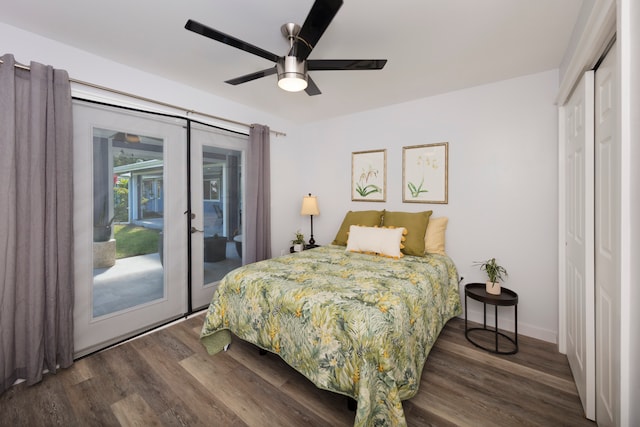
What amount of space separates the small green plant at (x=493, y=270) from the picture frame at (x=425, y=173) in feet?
2.46

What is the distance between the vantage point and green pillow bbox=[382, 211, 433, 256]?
2781 mm

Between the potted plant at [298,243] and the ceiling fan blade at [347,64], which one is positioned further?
the potted plant at [298,243]

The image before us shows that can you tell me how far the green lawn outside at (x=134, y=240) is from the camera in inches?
97.6

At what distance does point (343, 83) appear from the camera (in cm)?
277

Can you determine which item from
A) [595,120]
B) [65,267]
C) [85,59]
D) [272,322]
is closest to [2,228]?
[65,267]

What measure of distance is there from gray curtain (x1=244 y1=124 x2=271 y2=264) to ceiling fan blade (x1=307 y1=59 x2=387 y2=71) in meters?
1.83

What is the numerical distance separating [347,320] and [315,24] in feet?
5.28

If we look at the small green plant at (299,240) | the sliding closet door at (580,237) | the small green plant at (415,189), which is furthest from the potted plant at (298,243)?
the sliding closet door at (580,237)

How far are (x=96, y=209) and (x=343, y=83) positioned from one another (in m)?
2.58

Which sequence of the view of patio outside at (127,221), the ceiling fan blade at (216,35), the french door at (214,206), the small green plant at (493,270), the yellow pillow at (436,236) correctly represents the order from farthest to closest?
the french door at (214,206)
the yellow pillow at (436,236)
the small green plant at (493,270)
the view of patio outside at (127,221)
the ceiling fan blade at (216,35)

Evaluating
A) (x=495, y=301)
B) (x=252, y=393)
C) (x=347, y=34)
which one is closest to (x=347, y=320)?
(x=252, y=393)

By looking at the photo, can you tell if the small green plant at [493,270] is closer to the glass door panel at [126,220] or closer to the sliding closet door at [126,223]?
the sliding closet door at [126,223]

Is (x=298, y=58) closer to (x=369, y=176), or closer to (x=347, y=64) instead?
(x=347, y=64)

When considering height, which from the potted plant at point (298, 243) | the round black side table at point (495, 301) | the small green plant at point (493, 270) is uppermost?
the potted plant at point (298, 243)
